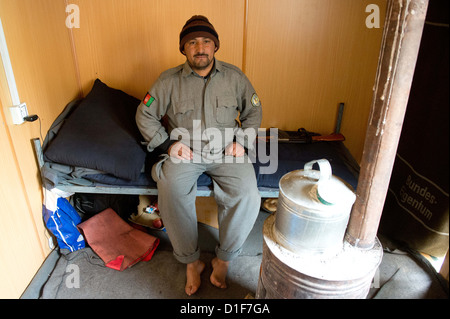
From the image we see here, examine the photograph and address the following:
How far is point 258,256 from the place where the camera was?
209 cm

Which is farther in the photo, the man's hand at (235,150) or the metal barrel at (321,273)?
the man's hand at (235,150)

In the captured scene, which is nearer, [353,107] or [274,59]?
[274,59]

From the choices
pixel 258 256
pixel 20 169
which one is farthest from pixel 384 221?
pixel 20 169

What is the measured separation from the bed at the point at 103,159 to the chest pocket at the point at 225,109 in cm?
35

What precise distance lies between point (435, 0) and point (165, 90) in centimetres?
143

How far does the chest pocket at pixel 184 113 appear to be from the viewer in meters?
1.93

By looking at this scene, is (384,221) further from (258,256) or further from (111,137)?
(111,137)

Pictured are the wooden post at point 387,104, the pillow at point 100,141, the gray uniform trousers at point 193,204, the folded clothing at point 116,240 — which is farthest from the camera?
the folded clothing at point 116,240

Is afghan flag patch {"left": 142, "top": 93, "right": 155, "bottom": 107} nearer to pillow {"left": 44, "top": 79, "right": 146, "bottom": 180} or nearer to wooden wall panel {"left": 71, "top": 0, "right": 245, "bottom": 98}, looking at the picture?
pillow {"left": 44, "top": 79, "right": 146, "bottom": 180}

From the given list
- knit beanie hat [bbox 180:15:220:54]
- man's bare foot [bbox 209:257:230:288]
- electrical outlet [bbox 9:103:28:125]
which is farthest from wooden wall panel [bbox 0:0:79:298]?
man's bare foot [bbox 209:257:230:288]

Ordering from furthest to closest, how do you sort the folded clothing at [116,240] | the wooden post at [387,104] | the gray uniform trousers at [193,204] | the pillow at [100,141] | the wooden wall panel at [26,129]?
the folded clothing at [116,240]
the pillow at [100,141]
the gray uniform trousers at [193,204]
the wooden wall panel at [26,129]
the wooden post at [387,104]

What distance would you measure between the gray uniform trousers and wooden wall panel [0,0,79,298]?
2.35 feet

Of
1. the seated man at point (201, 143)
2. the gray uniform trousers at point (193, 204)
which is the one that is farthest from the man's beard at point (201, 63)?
the gray uniform trousers at point (193, 204)

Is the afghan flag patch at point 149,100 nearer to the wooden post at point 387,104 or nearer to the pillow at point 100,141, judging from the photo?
the pillow at point 100,141
